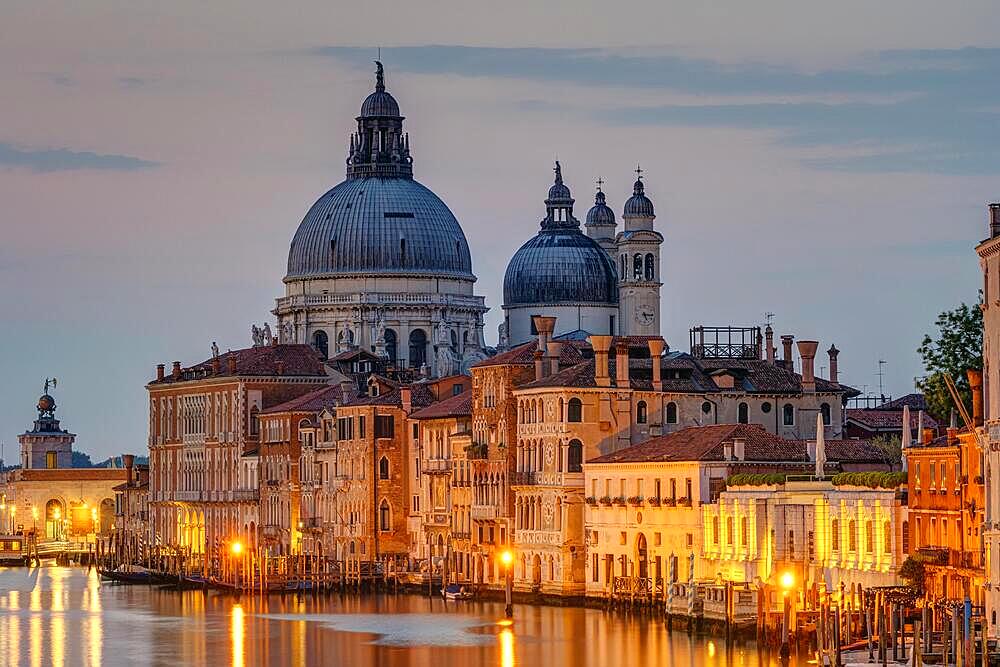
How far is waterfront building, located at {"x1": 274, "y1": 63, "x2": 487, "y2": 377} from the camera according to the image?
126188mm

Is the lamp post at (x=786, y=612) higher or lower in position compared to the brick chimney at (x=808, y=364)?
lower

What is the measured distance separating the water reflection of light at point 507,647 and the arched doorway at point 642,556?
4910 mm

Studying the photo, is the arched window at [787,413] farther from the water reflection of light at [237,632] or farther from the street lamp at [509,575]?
the water reflection of light at [237,632]

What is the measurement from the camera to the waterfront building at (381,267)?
414 ft

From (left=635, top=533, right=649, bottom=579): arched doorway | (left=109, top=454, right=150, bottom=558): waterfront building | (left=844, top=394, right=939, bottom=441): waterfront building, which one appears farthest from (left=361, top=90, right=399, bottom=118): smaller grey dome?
(left=635, top=533, right=649, bottom=579): arched doorway

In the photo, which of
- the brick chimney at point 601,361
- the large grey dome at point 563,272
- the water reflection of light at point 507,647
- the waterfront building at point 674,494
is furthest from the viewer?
the large grey dome at point 563,272

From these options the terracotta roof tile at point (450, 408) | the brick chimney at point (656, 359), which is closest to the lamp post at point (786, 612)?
the brick chimney at point (656, 359)

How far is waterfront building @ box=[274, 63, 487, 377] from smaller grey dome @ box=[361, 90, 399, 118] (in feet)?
0.14

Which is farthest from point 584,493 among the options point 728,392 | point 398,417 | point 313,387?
point 313,387

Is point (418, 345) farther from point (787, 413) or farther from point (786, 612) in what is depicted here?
point (786, 612)

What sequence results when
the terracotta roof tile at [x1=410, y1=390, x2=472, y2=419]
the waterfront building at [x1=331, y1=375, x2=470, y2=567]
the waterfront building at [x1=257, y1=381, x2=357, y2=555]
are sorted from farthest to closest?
1. the waterfront building at [x1=257, y1=381, x2=357, y2=555]
2. the waterfront building at [x1=331, y1=375, x2=470, y2=567]
3. the terracotta roof tile at [x1=410, y1=390, x2=472, y2=419]

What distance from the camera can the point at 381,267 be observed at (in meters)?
126

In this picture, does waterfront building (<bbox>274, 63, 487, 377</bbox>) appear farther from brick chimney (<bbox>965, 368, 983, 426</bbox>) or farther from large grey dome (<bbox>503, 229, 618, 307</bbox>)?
brick chimney (<bbox>965, 368, 983, 426</bbox>)

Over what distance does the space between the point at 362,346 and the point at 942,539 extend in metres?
64.6
